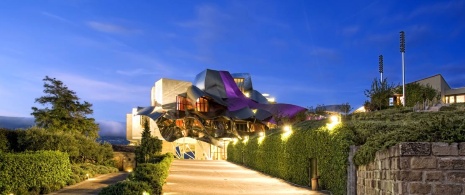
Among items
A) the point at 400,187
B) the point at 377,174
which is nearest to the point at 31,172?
the point at 377,174

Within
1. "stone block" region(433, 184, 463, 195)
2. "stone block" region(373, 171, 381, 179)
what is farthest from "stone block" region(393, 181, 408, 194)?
"stone block" region(373, 171, 381, 179)

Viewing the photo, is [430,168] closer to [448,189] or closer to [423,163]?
[423,163]

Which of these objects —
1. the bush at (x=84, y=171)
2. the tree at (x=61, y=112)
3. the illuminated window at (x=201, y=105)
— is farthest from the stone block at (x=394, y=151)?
the illuminated window at (x=201, y=105)

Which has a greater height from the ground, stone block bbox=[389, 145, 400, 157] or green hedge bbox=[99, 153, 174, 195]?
stone block bbox=[389, 145, 400, 157]

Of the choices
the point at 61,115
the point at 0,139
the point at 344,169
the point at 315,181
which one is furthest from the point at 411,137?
the point at 61,115

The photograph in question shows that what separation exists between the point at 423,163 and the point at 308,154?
9.19 m

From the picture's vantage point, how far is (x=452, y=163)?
232 inches

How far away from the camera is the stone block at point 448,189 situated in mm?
5875

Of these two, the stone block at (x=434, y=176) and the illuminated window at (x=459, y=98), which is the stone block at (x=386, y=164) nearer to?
the stone block at (x=434, y=176)

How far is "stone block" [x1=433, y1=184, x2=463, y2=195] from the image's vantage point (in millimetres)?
5875

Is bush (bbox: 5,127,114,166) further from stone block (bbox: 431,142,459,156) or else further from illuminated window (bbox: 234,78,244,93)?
illuminated window (bbox: 234,78,244,93)

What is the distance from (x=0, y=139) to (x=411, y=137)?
16.9 metres

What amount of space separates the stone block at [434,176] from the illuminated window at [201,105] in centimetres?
7929

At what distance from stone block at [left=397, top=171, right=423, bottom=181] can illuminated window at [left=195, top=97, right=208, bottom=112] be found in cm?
7914
